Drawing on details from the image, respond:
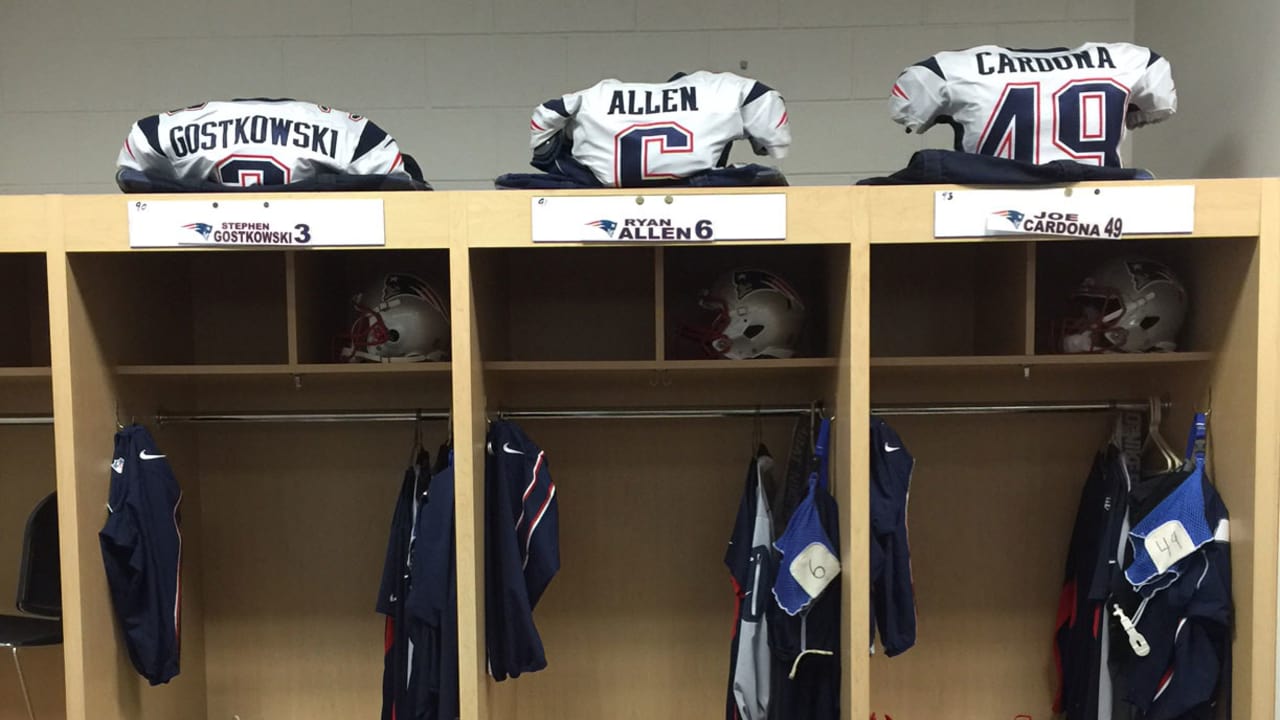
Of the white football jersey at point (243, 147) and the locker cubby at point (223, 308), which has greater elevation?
the white football jersey at point (243, 147)

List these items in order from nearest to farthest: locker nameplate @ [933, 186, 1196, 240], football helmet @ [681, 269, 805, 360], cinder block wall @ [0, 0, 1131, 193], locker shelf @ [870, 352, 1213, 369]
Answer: locker nameplate @ [933, 186, 1196, 240] → locker shelf @ [870, 352, 1213, 369] → football helmet @ [681, 269, 805, 360] → cinder block wall @ [0, 0, 1131, 193]

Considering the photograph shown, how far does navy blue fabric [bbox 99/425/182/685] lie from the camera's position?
6.03ft

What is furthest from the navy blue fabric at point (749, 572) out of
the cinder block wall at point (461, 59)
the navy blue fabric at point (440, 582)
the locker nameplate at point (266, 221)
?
the locker nameplate at point (266, 221)

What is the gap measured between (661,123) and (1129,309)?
1082 mm

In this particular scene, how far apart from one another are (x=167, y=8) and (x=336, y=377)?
1083 mm

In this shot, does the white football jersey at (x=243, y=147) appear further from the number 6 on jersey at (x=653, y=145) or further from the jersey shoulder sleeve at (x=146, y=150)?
the number 6 on jersey at (x=653, y=145)

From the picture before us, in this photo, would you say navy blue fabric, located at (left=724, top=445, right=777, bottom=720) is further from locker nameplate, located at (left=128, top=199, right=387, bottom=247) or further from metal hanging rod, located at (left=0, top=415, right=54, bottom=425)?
metal hanging rod, located at (left=0, top=415, right=54, bottom=425)

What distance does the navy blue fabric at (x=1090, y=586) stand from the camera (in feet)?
6.53

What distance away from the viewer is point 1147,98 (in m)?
1.77

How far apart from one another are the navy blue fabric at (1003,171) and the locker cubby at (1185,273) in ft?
Result: 1.01

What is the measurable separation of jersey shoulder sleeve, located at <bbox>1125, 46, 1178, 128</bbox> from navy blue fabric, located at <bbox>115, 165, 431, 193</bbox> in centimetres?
145

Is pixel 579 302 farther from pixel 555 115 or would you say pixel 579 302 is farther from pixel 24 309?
pixel 24 309

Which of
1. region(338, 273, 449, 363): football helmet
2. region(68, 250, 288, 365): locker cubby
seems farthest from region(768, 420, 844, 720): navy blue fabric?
region(68, 250, 288, 365): locker cubby

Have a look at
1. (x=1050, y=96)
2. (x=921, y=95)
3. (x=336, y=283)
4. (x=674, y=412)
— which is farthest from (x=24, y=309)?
(x=1050, y=96)
